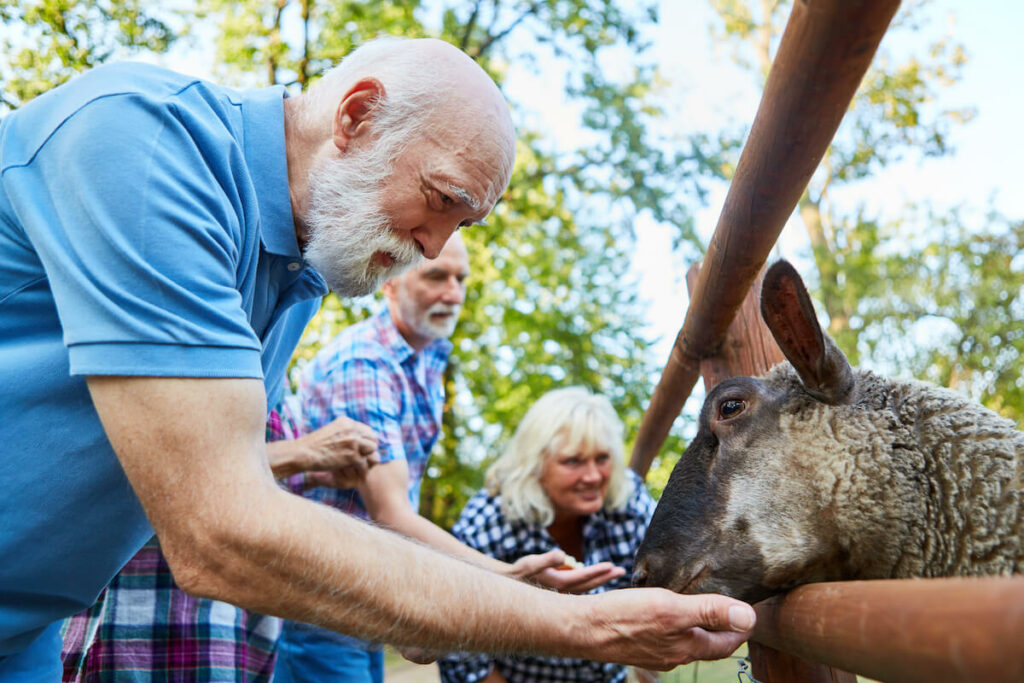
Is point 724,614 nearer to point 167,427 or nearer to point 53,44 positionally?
point 167,427

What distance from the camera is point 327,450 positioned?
296cm

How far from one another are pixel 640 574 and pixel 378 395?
165cm

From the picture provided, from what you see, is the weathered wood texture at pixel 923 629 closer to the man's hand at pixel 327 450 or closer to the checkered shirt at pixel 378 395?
the man's hand at pixel 327 450

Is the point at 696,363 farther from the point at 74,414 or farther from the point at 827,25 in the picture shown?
the point at 74,414

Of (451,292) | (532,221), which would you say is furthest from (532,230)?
(451,292)

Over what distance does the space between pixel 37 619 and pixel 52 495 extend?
0.32m

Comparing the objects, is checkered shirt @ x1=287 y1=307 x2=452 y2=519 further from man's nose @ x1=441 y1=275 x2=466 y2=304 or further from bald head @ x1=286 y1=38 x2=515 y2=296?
bald head @ x1=286 y1=38 x2=515 y2=296

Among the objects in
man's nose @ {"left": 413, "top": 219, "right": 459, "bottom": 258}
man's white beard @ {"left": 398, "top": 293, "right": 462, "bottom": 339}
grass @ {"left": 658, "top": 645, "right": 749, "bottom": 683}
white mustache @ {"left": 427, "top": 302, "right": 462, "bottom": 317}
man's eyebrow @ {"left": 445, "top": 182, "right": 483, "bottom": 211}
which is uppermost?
man's eyebrow @ {"left": 445, "top": 182, "right": 483, "bottom": 211}

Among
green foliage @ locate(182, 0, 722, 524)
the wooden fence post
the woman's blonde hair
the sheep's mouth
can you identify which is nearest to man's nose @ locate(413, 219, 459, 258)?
the wooden fence post

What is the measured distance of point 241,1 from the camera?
28.7ft

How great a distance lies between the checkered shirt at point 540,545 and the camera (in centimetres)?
377

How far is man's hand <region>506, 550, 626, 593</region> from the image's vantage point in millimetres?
2650

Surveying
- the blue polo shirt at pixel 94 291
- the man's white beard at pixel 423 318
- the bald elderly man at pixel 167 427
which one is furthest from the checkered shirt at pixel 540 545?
the blue polo shirt at pixel 94 291

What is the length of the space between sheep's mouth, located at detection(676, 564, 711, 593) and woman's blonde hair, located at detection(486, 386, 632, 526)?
76.1 inches
